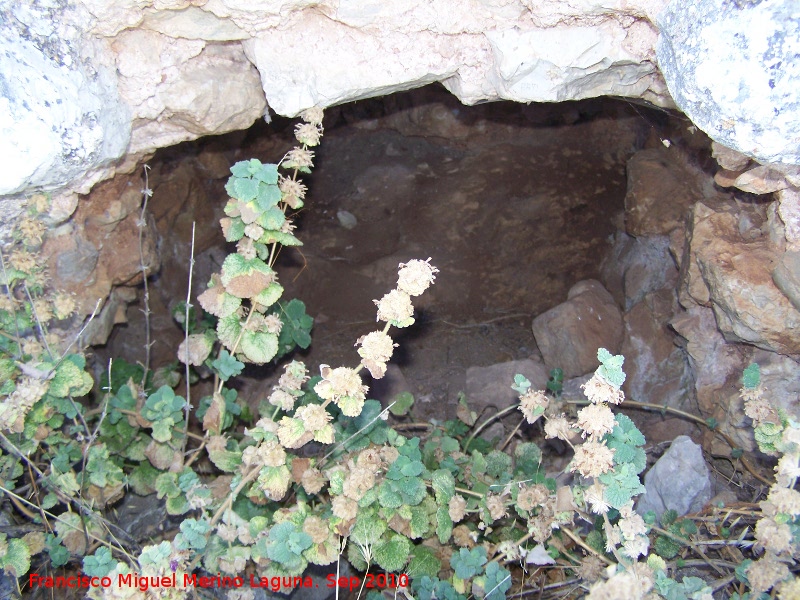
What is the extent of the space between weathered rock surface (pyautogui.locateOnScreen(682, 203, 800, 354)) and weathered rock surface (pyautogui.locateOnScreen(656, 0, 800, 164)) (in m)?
0.67

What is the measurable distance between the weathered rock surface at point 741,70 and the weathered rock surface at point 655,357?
59.8 inches

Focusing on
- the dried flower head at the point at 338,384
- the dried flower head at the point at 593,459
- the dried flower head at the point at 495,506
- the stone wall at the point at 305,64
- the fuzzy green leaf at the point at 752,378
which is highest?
the stone wall at the point at 305,64

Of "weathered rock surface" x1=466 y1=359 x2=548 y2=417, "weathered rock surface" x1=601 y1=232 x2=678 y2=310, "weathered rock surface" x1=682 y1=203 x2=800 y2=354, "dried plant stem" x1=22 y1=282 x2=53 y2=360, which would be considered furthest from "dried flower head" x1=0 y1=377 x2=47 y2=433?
"weathered rock surface" x1=601 y1=232 x2=678 y2=310

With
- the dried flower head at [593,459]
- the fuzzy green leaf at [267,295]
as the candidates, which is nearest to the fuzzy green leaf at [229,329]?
the fuzzy green leaf at [267,295]

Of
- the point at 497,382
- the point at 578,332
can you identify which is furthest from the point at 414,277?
the point at 578,332

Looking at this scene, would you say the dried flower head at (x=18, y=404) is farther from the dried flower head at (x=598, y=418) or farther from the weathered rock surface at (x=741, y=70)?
the weathered rock surface at (x=741, y=70)

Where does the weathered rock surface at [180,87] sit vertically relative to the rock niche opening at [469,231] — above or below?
above

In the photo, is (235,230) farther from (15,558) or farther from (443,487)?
(15,558)

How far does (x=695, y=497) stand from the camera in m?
2.27

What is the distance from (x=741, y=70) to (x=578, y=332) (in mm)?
1909

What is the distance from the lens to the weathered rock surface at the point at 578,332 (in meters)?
3.27

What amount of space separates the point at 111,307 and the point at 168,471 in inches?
34.0

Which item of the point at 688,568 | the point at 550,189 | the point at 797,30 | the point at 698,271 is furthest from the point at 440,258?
the point at 797,30

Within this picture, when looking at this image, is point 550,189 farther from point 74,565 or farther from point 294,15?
point 74,565
